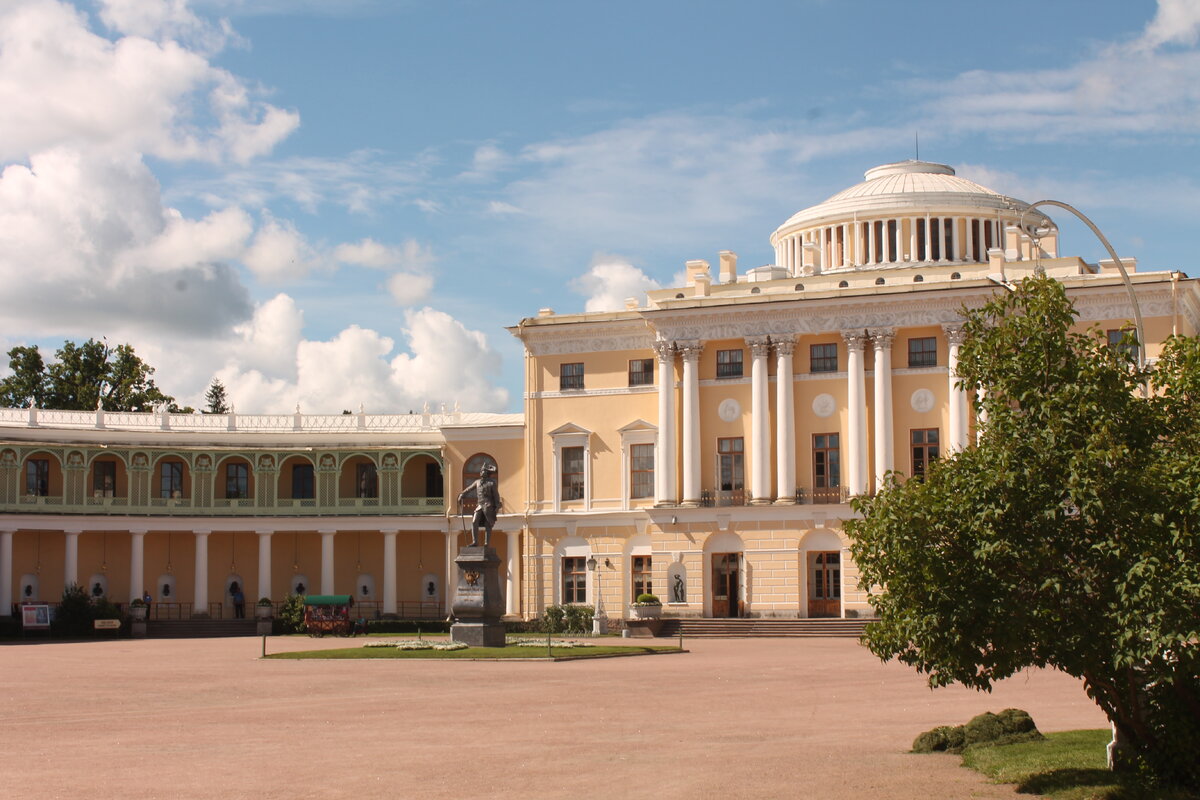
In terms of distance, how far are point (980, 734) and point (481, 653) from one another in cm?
2184

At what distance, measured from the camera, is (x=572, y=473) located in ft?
204

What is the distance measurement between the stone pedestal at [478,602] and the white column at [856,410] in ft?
59.0

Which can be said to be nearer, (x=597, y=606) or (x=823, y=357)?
(x=823, y=357)

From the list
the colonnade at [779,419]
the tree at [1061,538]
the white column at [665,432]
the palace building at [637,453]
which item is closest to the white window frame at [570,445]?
the palace building at [637,453]

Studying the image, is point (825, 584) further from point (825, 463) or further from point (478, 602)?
point (478, 602)

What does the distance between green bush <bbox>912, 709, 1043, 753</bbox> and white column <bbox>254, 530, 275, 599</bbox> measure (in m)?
49.9

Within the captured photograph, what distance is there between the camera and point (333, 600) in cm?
5872

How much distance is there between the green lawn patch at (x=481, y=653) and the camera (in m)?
38.1

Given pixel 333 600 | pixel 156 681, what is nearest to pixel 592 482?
pixel 333 600

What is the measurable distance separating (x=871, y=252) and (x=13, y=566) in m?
39.8

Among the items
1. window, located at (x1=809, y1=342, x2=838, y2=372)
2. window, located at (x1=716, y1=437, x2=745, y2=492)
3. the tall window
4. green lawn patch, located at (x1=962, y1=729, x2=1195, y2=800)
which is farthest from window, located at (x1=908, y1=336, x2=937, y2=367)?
green lawn patch, located at (x1=962, y1=729, x2=1195, y2=800)

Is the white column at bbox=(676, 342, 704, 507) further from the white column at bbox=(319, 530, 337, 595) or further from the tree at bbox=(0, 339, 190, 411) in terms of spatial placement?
the tree at bbox=(0, 339, 190, 411)

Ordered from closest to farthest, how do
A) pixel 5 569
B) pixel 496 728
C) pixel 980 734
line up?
1. pixel 980 734
2. pixel 496 728
3. pixel 5 569

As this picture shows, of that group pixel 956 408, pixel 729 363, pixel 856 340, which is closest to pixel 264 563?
pixel 729 363
